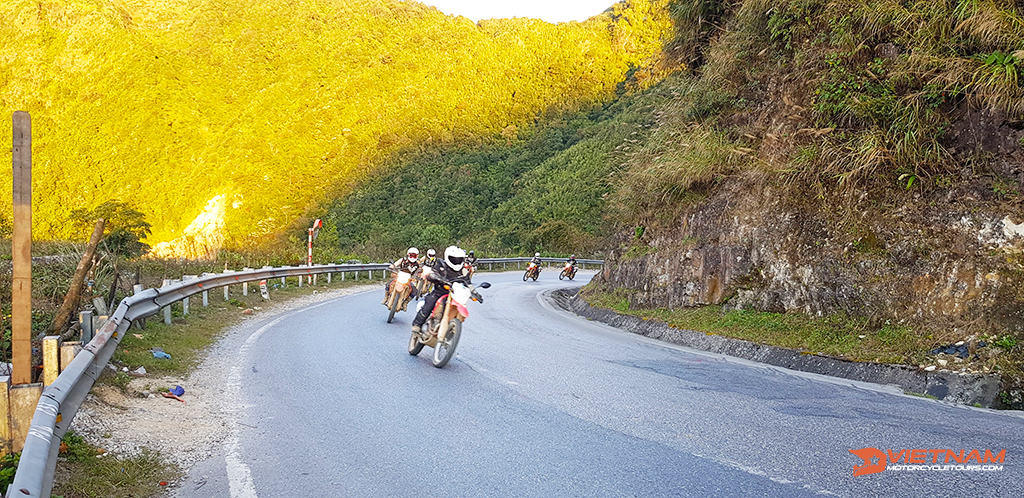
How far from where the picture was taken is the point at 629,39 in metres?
102

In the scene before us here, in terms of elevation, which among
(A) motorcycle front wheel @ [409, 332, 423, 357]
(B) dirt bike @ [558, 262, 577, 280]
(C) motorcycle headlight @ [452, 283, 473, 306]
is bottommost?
(B) dirt bike @ [558, 262, 577, 280]

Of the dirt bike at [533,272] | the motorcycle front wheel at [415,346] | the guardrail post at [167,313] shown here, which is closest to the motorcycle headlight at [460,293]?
the motorcycle front wheel at [415,346]

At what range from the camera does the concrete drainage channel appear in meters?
6.74

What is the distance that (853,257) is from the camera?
31.4ft

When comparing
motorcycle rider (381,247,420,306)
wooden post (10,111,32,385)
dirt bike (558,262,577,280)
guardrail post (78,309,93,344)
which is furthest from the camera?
dirt bike (558,262,577,280)

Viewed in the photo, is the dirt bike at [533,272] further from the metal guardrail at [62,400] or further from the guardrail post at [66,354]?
the guardrail post at [66,354]

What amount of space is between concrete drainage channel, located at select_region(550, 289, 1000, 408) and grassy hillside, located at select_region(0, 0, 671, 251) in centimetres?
6231

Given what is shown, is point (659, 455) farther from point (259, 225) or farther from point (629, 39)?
point (629, 39)

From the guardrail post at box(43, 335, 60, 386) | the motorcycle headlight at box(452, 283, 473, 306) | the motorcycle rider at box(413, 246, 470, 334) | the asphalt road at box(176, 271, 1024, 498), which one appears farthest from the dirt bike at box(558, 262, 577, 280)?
the guardrail post at box(43, 335, 60, 386)

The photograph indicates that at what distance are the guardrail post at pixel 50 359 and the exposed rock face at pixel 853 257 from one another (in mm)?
8761

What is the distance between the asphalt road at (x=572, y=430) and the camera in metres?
4.16

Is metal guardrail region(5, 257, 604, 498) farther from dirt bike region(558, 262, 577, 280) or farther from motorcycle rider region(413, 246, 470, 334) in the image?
dirt bike region(558, 262, 577, 280)

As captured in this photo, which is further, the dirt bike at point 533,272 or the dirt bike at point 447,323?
the dirt bike at point 533,272

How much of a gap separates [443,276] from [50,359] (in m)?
4.92
